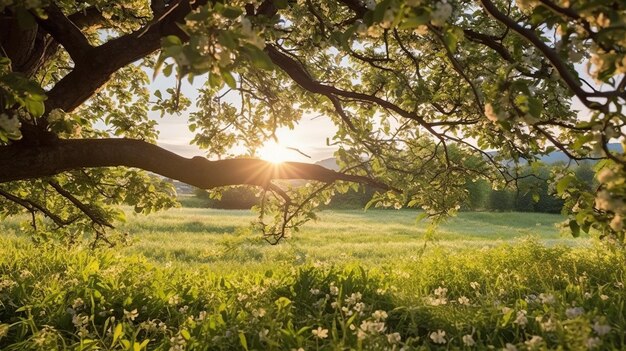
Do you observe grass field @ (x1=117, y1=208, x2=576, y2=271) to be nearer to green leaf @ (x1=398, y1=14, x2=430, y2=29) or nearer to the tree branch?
the tree branch

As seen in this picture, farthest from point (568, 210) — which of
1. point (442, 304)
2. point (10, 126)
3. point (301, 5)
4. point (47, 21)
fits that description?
point (47, 21)

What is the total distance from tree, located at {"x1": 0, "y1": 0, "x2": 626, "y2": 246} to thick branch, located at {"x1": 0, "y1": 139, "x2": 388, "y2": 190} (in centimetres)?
2

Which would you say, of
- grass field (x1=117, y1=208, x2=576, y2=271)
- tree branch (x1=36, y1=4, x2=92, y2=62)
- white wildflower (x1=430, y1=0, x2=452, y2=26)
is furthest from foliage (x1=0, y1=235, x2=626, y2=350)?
tree branch (x1=36, y1=4, x2=92, y2=62)

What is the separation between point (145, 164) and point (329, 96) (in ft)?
8.80

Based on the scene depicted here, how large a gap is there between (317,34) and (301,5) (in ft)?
1.22

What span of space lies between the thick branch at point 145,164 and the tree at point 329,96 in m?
0.02

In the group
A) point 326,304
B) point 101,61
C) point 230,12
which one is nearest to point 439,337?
point 326,304

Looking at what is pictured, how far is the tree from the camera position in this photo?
2727mm

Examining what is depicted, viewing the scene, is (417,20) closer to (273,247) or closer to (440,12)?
(440,12)

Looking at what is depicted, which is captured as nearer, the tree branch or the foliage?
the foliage

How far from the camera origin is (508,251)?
8508 millimetres

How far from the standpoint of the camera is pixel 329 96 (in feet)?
23.7

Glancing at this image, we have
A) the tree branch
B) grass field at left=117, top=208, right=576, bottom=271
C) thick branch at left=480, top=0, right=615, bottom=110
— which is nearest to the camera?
thick branch at left=480, top=0, right=615, bottom=110

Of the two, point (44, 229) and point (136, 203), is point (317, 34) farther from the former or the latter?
point (44, 229)
